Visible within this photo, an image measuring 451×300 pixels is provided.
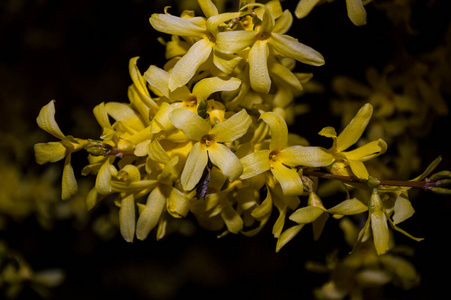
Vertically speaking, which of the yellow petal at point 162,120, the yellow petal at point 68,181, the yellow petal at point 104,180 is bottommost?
the yellow petal at point 68,181

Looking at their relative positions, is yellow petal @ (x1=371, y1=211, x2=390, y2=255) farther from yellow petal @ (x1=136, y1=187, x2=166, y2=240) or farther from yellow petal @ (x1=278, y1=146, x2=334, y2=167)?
yellow petal @ (x1=136, y1=187, x2=166, y2=240)

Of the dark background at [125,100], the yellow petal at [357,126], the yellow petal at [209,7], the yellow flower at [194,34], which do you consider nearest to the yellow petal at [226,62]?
the yellow flower at [194,34]

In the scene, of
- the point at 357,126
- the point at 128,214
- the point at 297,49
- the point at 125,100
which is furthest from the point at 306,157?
the point at 125,100

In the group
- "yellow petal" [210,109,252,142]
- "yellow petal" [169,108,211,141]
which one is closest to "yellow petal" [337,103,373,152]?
"yellow petal" [210,109,252,142]

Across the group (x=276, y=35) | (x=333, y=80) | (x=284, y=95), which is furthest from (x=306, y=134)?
(x=276, y=35)

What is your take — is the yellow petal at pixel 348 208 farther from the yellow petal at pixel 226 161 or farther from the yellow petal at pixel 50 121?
the yellow petal at pixel 50 121

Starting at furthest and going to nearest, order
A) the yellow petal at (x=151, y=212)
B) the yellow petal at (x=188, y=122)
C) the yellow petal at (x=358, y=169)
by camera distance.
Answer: the yellow petal at (x=151, y=212) → the yellow petal at (x=358, y=169) → the yellow petal at (x=188, y=122)
